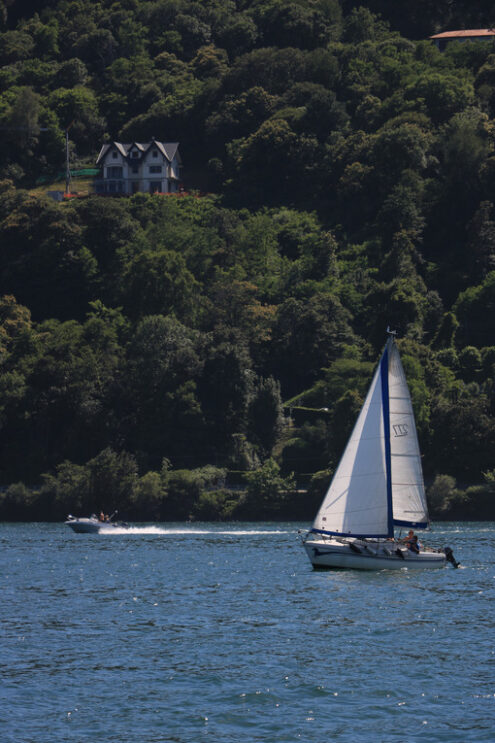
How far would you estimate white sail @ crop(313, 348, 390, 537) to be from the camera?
75.4 m

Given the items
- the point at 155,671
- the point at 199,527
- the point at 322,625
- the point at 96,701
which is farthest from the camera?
the point at 199,527

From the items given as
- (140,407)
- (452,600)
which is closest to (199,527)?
(140,407)

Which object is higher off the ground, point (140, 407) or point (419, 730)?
point (140, 407)

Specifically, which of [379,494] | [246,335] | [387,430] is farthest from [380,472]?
[246,335]

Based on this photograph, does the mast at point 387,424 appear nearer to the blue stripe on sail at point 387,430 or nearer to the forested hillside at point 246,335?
the blue stripe on sail at point 387,430

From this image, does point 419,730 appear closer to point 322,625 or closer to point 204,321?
point 322,625

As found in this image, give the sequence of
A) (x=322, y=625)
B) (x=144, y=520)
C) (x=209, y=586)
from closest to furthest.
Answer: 1. (x=322, y=625)
2. (x=209, y=586)
3. (x=144, y=520)

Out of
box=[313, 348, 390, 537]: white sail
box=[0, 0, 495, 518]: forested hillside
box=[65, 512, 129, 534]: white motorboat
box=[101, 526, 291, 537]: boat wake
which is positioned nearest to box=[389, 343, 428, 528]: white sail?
box=[313, 348, 390, 537]: white sail

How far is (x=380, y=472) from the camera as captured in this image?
250 ft

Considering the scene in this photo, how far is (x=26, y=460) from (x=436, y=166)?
7599 centimetres

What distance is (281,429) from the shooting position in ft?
496

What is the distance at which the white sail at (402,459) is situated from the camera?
77000mm

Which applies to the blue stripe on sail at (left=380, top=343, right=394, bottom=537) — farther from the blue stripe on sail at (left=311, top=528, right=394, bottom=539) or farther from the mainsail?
the blue stripe on sail at (left=311, top=528, right=394, bottom=539)

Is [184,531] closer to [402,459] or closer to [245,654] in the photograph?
[402,459]
